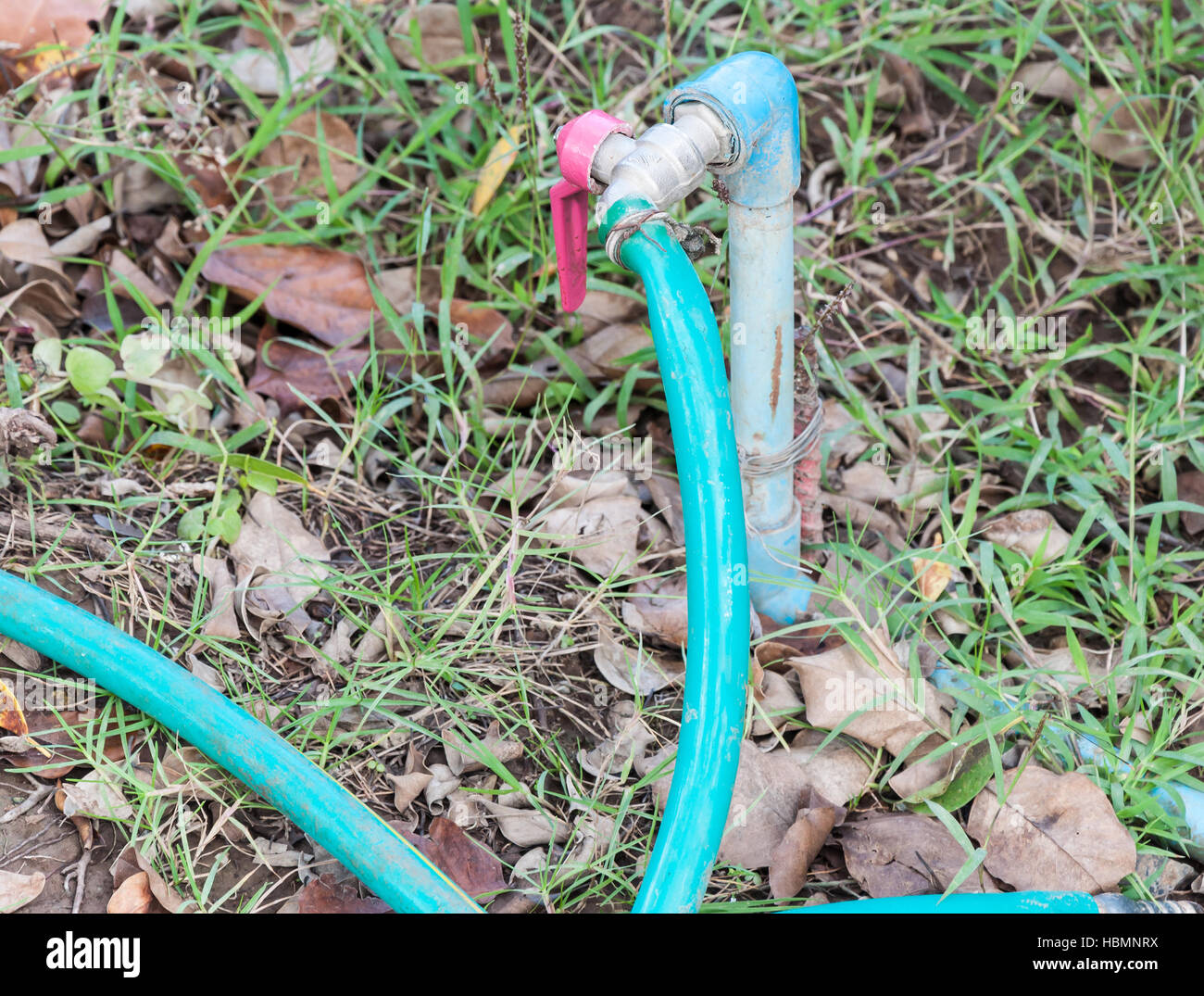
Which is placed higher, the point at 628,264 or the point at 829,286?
the point at 628,264

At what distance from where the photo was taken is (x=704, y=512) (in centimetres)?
180

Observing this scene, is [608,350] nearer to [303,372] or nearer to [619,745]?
[303,372]

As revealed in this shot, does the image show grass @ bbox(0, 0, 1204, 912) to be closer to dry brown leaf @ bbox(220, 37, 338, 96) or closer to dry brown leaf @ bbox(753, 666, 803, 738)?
dry brown leaf @ bbox(220, 37, 338, 96)

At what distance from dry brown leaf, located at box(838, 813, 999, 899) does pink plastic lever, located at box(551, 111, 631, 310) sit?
1.06m

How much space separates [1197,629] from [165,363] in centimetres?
216

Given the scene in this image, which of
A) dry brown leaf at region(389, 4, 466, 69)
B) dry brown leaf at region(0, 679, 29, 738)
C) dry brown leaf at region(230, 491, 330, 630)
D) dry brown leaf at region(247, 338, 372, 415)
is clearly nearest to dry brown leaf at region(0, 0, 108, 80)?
dry brown leaf at region(389, 4, 466, 69)

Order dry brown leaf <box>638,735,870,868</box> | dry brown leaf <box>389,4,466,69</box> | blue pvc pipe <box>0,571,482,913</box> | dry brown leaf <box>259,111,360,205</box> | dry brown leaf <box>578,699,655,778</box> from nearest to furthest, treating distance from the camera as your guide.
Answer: blue pvc pipe <box>0,571,482,913</box> < dry brown leaf <box>638,735,870,868</box> < dry brown leaf <box>578,699,655,778</box> < dry brown leaf <box>259,111,360,205</box> < dry brown leaf <box>389,4,466,69</box>

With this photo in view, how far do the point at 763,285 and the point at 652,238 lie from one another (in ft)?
0.86

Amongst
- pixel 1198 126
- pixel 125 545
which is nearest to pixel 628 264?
pixel 125 545

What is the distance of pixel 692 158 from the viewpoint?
1814 mm

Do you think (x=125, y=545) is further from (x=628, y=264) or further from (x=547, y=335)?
(x=628, y=264)

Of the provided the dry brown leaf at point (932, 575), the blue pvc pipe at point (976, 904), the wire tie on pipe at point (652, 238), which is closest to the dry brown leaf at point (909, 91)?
the dry brown leaf at point (932, 575)

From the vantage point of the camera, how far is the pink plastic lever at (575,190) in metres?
1.93

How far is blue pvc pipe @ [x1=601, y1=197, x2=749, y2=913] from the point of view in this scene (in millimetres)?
1779
